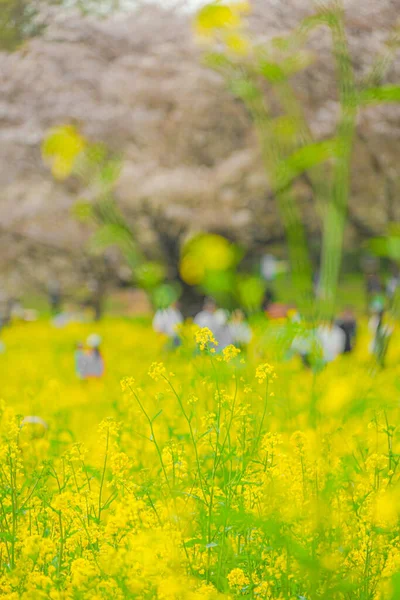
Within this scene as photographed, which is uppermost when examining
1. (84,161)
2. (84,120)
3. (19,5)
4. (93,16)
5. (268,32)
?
(19,5)

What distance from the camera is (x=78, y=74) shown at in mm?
15477

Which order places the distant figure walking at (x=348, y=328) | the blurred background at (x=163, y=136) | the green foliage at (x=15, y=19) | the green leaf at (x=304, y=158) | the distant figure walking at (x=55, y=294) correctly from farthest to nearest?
1. the distant figure walking at (x=55, y=294)
2. the blurred background at (x=163, y=136)
3. the distant figure walking at (x=348, y=328)
4. the green foliage at (x=15, y=19)
5. the green leaf at (x=304, y=158)

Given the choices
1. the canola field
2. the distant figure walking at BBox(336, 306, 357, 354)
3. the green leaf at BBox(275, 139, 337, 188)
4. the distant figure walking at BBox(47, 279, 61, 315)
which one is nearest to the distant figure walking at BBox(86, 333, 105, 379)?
the distant figure walking at BBox(336, 306, 357, 354)

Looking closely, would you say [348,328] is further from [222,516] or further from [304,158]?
[222,516]

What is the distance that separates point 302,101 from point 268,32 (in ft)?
11.0

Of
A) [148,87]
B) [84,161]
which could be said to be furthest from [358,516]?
[148,87]

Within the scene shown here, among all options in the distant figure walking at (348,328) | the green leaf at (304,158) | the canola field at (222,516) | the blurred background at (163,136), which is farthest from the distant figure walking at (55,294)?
the canola field at (222,516)

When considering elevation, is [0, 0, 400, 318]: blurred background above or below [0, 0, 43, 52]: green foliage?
below

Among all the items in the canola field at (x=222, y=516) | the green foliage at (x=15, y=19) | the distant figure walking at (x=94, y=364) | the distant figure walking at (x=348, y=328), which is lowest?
the distant figure walking at (x=348, y=328)

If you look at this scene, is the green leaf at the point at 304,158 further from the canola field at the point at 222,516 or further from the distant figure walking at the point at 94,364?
the distant figure walking at the point at 94,364

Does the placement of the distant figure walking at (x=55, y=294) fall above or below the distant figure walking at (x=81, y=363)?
below

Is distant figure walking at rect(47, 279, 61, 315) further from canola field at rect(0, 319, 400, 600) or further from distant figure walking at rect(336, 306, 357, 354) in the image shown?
canola field at rect(0, 319, 400, 600)

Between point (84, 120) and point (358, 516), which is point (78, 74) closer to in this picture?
point (84, 120)

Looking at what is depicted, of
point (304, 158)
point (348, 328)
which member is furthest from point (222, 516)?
point (348, 328)
